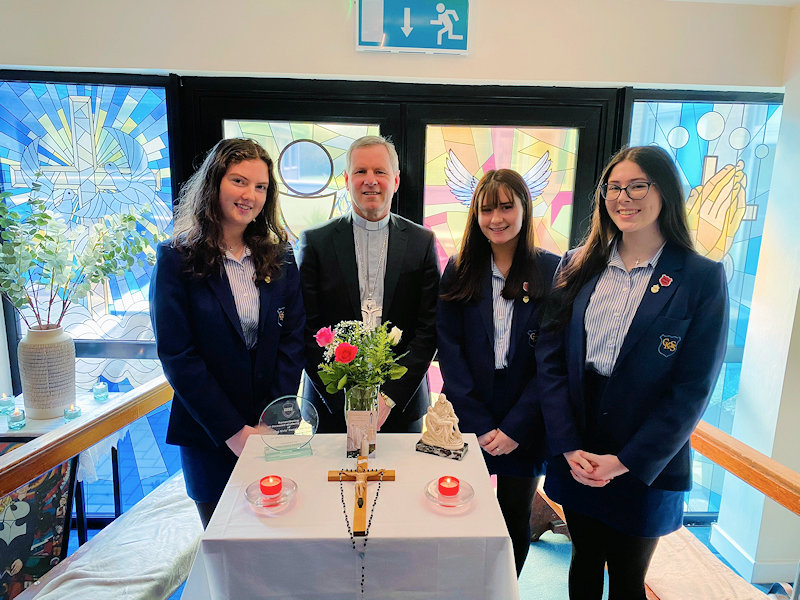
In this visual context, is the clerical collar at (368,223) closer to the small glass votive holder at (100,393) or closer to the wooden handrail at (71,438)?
the wooden handrail at (71,438)

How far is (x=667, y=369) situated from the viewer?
4.62 feet

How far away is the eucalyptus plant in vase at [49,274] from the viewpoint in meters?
2.14

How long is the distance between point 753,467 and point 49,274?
3041 millimetres

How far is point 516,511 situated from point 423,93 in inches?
74.3

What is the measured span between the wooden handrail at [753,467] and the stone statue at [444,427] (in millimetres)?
1188

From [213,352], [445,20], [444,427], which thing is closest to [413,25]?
[445,20]

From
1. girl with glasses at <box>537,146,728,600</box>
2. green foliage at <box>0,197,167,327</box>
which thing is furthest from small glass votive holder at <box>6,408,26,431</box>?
girl with glasses at <box>537,146,728,600</box>

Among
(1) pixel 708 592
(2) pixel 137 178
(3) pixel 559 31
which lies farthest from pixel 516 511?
(2) pixel 137 178

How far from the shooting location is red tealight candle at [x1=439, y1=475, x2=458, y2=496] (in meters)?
1.19

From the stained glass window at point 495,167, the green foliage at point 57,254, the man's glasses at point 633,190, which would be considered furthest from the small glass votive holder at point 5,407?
the man's glasses at point 633,190

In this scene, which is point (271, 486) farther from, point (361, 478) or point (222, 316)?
point (222, 316)

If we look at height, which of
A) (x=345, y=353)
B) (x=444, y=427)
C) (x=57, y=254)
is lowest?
(x=444, y=427)

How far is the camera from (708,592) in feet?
6.72

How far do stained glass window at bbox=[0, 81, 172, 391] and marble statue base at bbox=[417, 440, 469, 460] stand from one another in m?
1.86
